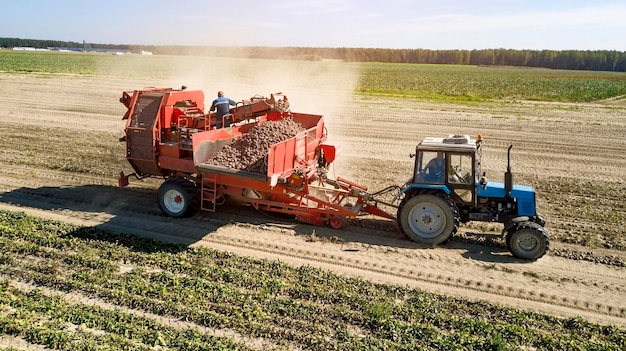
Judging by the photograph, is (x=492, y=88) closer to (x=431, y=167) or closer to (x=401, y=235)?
(x=401, y=235)

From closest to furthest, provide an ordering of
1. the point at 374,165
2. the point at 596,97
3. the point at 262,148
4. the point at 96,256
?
the point at 96,256 < the point at 262,148 < the point at 374,165 < the point at 596,97

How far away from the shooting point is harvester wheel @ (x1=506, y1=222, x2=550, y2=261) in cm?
817

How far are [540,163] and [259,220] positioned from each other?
9330 mm

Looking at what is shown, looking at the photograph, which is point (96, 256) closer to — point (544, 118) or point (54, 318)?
point (54, 318)

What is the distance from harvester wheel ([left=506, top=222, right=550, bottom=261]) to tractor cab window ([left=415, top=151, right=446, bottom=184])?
139 cm

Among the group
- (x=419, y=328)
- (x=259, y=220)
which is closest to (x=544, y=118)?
(x=259, y=220)

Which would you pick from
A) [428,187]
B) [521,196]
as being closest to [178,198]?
[428,187]

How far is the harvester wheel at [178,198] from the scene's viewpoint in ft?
32.4

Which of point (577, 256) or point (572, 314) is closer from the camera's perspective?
point (572, 314)

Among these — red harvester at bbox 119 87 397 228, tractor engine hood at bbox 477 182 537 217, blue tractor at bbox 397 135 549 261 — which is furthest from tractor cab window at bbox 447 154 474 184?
red harvester at bbox 119 87 397 228

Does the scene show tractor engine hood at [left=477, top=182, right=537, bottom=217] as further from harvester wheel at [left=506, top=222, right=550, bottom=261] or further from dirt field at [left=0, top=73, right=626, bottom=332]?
dirt field at [left=0, top=73, right=626, bottom=332]

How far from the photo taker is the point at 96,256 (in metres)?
7.98

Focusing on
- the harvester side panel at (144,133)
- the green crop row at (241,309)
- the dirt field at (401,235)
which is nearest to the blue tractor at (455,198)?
the dirt field at (401,235)

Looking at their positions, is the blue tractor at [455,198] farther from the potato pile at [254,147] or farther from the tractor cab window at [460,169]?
the potato pile at [254,147]
